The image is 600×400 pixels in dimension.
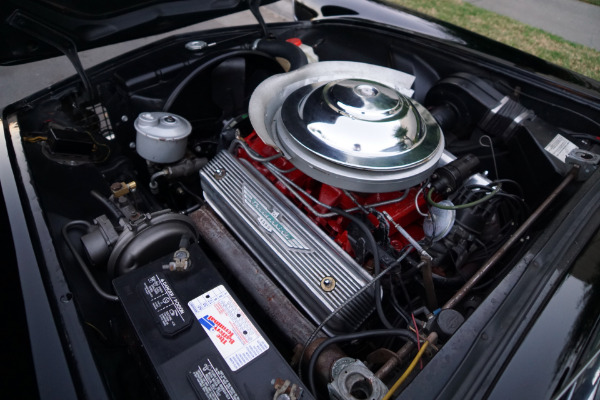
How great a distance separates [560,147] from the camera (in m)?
1.47

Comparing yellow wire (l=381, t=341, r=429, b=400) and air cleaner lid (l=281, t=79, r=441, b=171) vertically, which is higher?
air cleaner lid (l=281, t=79, r=441, b=171)

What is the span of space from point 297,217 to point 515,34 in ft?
16.6

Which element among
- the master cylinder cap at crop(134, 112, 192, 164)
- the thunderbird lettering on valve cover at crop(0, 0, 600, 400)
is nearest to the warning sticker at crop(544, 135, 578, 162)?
the thunderbird lettering on valve cover at crop(0, 0, 600, 400)

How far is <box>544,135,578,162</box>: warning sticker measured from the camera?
146 centimetres

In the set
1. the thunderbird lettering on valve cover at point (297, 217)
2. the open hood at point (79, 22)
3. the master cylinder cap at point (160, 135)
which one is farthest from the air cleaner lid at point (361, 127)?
the open hood at point (79, 22)

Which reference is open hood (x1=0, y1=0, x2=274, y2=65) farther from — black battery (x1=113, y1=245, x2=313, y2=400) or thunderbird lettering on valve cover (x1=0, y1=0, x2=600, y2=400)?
black battery (x1=113, y1=245, x2=313, y2=400)

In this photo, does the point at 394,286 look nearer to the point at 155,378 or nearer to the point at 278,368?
the point at 278,368

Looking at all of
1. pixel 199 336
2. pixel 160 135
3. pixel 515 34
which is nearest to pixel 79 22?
pixel 160 135

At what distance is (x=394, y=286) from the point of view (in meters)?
1.25

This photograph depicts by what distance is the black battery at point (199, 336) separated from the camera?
3.01 ft

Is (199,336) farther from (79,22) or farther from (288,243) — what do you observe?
(79,22)

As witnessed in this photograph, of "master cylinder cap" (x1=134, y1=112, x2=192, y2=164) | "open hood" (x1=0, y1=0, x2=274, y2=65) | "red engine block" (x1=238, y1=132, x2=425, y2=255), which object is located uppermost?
"open hood" (x1=0, y1=0, x2=274, y2=65)

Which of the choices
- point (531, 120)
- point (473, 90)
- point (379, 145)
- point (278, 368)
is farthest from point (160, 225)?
point (531, 120)

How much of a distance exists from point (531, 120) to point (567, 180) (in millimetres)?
349
